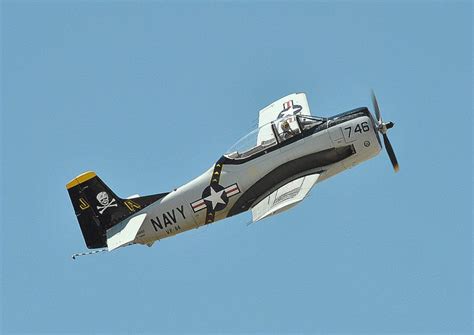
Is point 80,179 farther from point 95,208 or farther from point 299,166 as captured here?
point 299,166

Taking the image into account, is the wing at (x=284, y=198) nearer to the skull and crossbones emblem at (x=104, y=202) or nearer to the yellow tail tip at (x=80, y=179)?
the skull and crossbones emblem at (x=104, y=202)

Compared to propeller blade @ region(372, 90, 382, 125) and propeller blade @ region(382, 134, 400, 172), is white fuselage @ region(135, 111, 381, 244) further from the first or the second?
propeller blade @ region(372, 90, 382, 125)

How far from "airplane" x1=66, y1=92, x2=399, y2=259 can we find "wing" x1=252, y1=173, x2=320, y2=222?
0.05 m

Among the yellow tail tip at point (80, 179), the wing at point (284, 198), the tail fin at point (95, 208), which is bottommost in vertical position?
the wing at point (284, 198)

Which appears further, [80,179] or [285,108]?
[285,108]

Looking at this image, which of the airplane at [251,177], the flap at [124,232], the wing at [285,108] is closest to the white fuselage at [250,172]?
the airplane at [251,177]

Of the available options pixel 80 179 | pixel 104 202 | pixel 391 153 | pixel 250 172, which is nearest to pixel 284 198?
pixel 250 172

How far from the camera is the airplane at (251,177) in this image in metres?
28.4

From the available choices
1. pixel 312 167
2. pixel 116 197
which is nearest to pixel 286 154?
pixel 312 167

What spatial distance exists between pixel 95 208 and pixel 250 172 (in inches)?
177

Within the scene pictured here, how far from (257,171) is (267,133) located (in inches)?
44.8

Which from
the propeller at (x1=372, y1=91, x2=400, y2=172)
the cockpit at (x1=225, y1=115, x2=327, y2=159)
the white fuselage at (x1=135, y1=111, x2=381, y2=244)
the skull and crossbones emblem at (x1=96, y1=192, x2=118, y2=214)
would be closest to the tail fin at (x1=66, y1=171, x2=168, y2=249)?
the skull and crossbones emblem at (x1=96, y1=192, x2=118, y2=214)

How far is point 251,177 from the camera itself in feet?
94.1

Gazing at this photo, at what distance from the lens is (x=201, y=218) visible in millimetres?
28969
